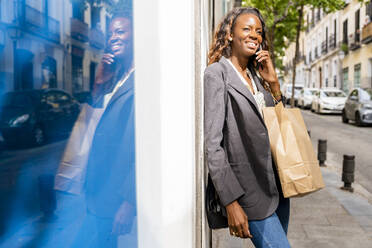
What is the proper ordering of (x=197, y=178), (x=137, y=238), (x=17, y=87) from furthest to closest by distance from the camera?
(x=197, y=178)
(x=137, y=238)
(x=17, y=87)

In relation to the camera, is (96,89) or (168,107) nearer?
(96,89)

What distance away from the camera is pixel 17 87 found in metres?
0.81

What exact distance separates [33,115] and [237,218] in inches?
41.5

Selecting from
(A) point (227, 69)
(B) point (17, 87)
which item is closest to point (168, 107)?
(A) point (227, 69)

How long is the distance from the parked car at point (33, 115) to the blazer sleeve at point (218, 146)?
2.56 ft

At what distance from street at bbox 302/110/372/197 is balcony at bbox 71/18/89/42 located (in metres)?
5.97

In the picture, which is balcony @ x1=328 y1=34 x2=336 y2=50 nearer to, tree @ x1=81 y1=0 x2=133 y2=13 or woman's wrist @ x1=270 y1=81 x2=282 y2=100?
woman's wrist @ x1=270 y1=81 x2=282 y2=100

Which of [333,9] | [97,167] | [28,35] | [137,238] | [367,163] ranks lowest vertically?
[367,163]

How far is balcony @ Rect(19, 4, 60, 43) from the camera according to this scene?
0.84 metres

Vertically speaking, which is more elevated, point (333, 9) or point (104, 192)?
point (333, 9)

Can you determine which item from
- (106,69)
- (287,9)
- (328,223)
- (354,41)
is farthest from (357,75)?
(106,69)

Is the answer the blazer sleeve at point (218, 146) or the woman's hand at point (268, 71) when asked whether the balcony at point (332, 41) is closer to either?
the woman's hand at point (268, 71)

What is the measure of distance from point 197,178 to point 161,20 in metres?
0.73

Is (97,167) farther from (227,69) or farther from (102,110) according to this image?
(227,69)
